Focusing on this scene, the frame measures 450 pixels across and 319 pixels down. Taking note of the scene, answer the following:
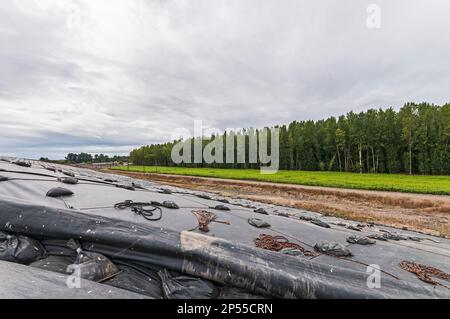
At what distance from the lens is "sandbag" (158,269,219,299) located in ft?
5.69

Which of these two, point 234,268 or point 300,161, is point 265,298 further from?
point 300,161

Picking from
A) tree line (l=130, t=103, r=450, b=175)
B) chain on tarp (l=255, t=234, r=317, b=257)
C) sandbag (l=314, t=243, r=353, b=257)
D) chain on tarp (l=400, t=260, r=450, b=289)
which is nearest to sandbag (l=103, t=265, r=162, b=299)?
chain on tarp (l=255, t=234, r=317, b=257)

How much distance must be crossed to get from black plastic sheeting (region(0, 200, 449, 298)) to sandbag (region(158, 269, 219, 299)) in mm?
46

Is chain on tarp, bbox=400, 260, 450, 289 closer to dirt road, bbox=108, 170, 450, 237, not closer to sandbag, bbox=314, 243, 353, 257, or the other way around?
sandbag, bbox=314, 243, 353, 257

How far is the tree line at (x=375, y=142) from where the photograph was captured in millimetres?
31094

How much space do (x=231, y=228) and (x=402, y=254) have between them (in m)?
2.33

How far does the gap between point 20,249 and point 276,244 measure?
2.56m

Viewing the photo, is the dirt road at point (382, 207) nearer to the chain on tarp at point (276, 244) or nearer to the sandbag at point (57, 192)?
the chain on tarp at point (276, 244)

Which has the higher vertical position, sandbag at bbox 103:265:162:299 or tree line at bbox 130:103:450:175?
tree line at bbox 130:103:450:175

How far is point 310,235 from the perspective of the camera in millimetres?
3502

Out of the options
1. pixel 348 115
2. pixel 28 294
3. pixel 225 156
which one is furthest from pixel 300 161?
pixel 28 294

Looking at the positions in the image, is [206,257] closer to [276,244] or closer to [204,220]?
[276,244]

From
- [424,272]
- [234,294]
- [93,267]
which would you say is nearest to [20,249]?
[93,267]

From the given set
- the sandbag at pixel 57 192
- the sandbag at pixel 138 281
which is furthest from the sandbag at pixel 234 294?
the sandbag at pixel 57 192
